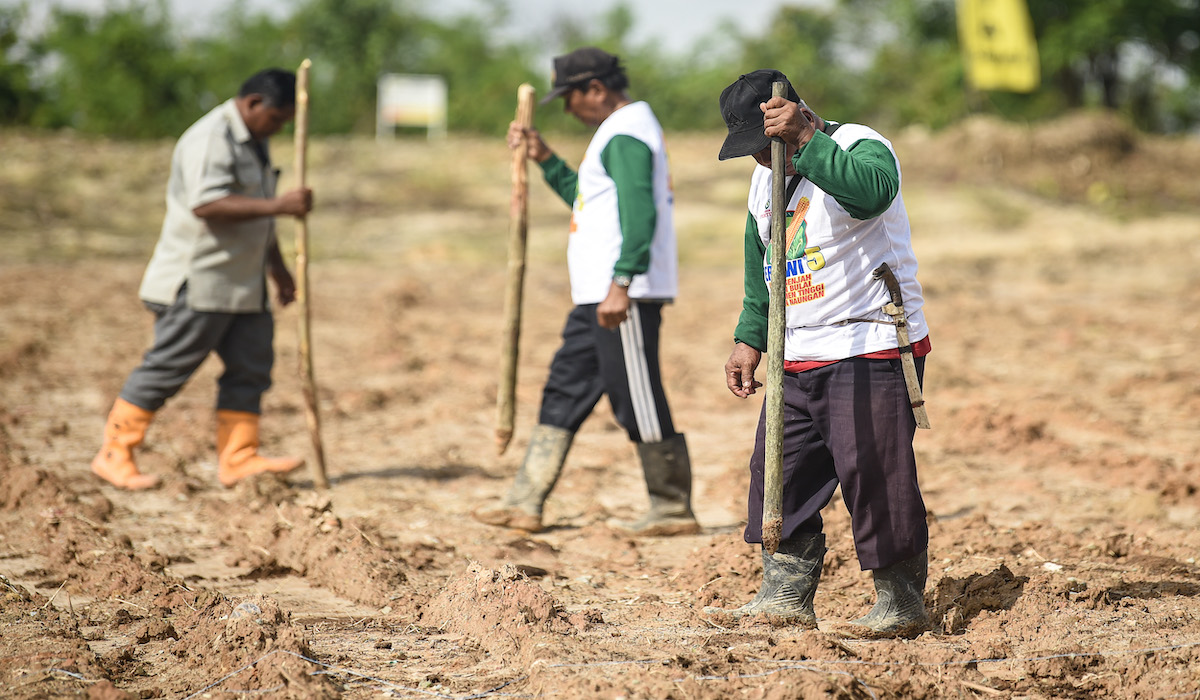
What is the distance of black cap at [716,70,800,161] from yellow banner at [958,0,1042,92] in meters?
17.0

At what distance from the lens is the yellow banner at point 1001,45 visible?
1861cm

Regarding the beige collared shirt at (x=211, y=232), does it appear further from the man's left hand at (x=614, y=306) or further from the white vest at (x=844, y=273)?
the white vest at (x=844, y=273)

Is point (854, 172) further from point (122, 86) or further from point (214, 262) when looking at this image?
point (122, 86)

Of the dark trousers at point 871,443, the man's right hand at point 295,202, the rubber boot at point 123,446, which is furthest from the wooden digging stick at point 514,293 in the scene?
the dark trousers at point 871,443

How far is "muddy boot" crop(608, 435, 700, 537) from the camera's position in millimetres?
4664

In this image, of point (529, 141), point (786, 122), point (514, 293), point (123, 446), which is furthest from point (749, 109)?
point (123, 446)

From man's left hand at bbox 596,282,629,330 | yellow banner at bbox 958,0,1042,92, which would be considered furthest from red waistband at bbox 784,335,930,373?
yellow banner at bbox 958,0,1042,92

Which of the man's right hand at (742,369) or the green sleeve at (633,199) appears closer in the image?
the man's right hand at (742,369)

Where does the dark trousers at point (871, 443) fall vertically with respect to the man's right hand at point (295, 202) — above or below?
below

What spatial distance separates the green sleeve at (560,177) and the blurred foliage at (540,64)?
20.7 metres

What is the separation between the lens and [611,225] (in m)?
4.57

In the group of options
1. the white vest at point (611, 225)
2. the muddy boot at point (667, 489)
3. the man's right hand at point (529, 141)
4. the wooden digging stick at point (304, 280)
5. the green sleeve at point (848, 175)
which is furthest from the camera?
the wooden digging stick at point (304, 280)

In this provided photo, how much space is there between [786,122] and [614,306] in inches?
64.2

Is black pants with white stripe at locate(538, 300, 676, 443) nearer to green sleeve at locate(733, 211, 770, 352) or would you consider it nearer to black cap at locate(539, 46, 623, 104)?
black cap at locate(539, 46, 623, 104)
